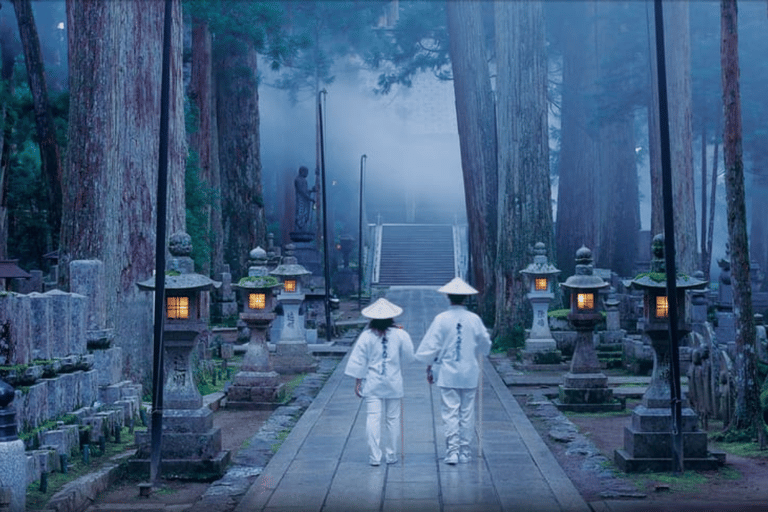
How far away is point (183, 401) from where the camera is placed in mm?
9469

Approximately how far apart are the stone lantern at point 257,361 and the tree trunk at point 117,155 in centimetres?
156

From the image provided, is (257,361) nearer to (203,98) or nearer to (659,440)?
(659,440)

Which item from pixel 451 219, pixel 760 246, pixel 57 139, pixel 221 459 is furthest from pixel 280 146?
pixel 221 459

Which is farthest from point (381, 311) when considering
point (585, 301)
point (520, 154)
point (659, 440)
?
point (520, 154)

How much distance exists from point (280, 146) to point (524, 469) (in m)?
45.4

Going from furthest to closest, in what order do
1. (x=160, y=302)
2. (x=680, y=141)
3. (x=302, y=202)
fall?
(x=302, y=202), (x=680, y=141), (x=160, y=302)

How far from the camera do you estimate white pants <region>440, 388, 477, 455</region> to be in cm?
966

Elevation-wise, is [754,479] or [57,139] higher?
[57,139]

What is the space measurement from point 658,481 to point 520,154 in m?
14.8

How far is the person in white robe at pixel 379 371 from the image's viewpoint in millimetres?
9594

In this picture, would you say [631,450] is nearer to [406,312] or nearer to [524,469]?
[524,469]

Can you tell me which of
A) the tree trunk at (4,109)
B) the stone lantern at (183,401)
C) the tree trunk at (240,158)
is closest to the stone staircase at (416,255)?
the tree trunk at (240,158)

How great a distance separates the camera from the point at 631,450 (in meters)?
9.40

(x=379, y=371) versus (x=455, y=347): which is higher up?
(x=455, y=347)
